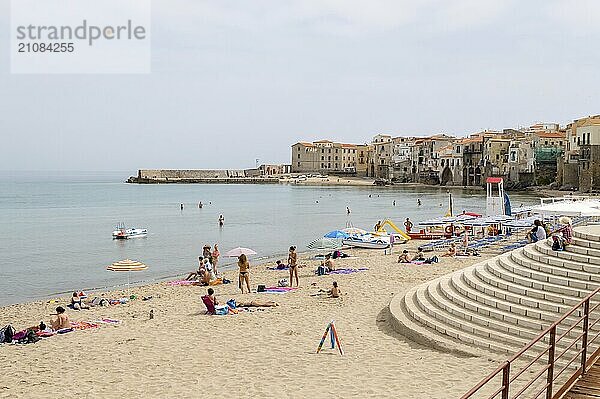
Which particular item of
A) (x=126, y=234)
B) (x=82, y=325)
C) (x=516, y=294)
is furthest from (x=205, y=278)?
(x=126, y=234)

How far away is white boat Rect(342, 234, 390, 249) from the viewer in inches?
1293

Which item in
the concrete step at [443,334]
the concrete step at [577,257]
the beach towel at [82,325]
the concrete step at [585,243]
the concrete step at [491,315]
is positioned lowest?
the beach towel at [82,325]

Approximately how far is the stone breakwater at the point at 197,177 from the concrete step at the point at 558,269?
15032 cm

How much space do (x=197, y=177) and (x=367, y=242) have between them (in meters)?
152

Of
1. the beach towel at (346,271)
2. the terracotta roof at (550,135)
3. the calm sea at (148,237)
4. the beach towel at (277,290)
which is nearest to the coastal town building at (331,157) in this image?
the terracotta roof at (550,135)

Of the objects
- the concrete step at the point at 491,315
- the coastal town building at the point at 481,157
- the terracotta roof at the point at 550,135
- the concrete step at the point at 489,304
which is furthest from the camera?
the terracotta roof at the point at 550,135

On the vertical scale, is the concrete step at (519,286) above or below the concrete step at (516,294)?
above

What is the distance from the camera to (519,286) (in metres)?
11.7

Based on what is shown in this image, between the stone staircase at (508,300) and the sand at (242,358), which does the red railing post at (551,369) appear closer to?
the sand at (242,358)

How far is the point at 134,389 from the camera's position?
10.2 meters

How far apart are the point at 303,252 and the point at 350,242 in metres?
3.85

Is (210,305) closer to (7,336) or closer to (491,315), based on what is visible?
(7,336)

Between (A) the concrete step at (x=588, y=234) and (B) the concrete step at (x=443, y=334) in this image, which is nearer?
(B) the concrete step at (x=443, y=334)

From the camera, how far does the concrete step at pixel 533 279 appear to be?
10828mm
